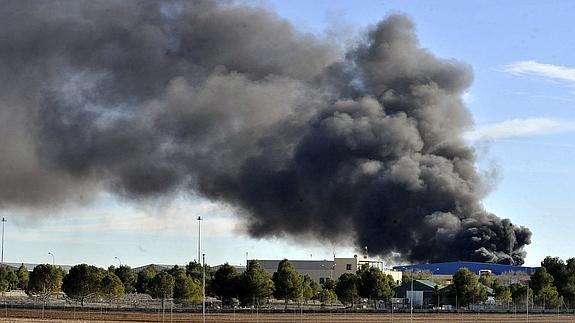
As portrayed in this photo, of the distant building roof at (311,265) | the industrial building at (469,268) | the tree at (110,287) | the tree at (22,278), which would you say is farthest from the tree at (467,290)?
the tree at (22,278)

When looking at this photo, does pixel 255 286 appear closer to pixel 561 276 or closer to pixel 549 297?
Result: pixel 549 297

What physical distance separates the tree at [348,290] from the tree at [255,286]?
9717mm

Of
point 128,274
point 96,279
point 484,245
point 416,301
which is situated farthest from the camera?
point 484,245

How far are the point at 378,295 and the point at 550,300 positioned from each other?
607 inches

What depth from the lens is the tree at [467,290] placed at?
303ft

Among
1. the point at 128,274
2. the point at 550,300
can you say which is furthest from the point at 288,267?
the point at 128,274

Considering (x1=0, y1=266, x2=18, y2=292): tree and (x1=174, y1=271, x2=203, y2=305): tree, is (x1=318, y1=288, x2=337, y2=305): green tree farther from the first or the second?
(x1=0, y1=266, x2=18, y2=292): tree

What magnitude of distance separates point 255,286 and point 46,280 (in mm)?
19897

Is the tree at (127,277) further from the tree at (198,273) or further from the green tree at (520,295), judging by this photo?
the green tree at (520,295)

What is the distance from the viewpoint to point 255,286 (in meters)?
88.6

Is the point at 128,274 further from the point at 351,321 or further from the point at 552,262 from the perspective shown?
the point at 351,321

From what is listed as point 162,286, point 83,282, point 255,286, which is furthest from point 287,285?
point 83,282

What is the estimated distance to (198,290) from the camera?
91.5 metres

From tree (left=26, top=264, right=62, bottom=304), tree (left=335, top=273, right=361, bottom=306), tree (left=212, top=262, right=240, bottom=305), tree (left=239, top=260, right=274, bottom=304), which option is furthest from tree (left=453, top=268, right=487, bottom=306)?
tree (left=26, top=264, right=62, bottom=304)
